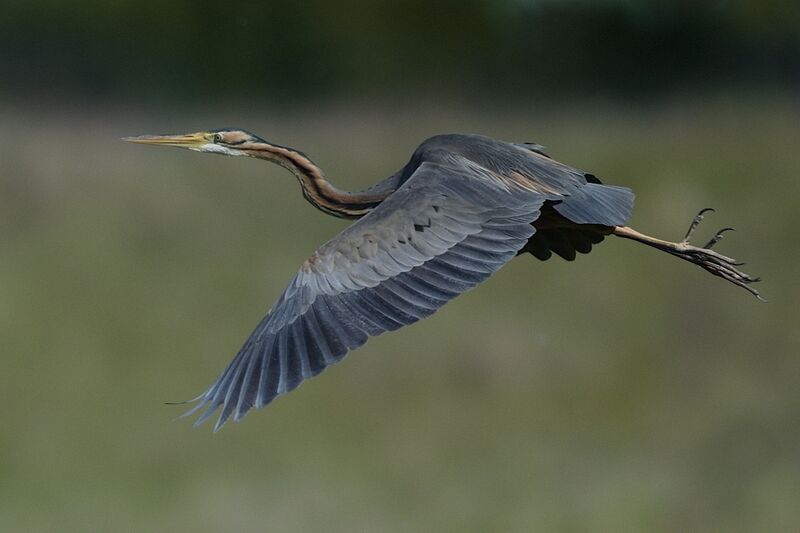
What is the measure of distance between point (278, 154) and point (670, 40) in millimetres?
7147

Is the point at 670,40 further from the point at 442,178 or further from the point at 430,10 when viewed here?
the point at 442,178

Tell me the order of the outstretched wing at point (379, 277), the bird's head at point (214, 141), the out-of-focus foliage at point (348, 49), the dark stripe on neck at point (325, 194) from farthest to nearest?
the out-of-focus foliage at point (348, 49) < the bird's head at point (214, 141) < the dark stripe on neck at point (325, 194) < the outstretched wing at point (379, 277)

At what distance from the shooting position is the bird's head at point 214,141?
3902 millimetres

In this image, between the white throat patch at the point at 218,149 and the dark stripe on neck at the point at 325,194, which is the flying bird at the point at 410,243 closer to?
the dark stripe on neck at the point at 325,194

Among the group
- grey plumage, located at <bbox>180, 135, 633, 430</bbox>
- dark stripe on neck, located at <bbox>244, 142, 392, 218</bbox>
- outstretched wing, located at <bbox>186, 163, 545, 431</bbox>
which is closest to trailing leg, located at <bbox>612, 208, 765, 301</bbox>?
grey plumage, located at <bbox>180, 135, 633, 430</bbox>

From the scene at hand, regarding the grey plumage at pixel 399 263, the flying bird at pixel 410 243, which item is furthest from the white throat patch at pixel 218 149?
the grey plumage at pixel 399 263

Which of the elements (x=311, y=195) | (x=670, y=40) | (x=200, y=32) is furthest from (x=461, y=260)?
(x=670, y=40)

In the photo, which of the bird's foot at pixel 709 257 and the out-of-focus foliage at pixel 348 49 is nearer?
the bird's foot at pixel 709 257

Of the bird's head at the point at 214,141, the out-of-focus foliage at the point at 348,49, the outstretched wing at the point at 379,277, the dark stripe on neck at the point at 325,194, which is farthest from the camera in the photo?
the out-of-focus foliage at the point at 348,49

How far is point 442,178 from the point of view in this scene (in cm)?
346

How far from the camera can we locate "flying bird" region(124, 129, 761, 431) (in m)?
3.03

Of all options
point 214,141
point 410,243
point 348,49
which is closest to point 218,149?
point 214,141

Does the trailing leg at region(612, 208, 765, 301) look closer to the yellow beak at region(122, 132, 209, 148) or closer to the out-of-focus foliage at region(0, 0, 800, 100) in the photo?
the yellow beak at region(122, 132, 209, 148)

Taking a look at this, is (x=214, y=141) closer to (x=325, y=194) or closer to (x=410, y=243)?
(x=325, y=194)
